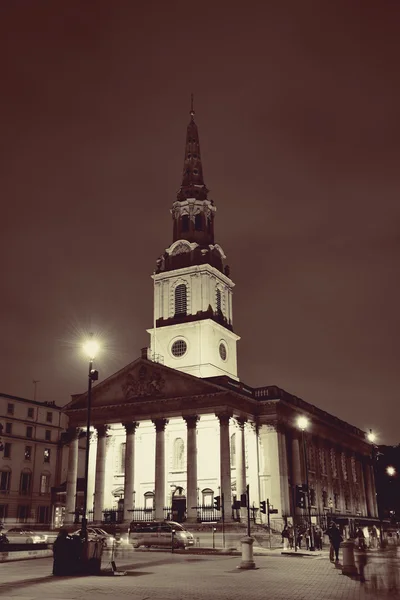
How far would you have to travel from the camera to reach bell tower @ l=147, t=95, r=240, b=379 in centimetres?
6538

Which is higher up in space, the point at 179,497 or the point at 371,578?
the point at 179,497

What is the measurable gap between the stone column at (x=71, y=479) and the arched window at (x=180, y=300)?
16941mm

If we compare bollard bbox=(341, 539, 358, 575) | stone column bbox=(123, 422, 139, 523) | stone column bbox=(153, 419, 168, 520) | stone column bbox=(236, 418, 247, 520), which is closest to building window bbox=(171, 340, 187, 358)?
stone column bbox=(123, 422, 139, 523)

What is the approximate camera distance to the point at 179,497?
58469 mm

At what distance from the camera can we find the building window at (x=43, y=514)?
7772 cm

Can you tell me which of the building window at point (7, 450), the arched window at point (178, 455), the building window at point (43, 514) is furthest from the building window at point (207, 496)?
the building window at point (7, 450)

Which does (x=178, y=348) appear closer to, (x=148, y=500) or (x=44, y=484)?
(x=148, y=500)

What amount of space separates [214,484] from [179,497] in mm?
3768

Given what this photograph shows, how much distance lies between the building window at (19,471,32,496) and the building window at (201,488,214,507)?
29.6 meters

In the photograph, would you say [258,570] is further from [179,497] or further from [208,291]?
[208,291]

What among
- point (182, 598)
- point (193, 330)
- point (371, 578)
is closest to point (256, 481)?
point (193, 330)

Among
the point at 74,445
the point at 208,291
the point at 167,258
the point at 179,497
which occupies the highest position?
the point at 167,258

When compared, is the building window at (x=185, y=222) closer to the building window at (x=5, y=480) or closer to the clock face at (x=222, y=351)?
the clock face at (x=222, y=351)

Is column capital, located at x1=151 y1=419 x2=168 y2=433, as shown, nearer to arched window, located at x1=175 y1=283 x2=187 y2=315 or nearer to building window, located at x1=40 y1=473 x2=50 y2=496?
arched window, located at x1=175 y1=283 x2=187 y2=315
